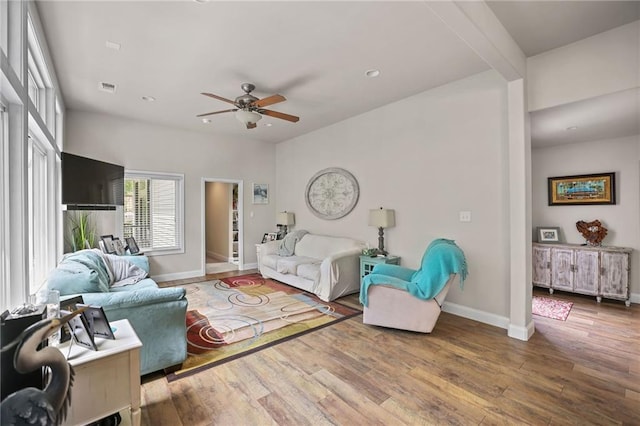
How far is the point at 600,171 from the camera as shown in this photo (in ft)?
14.4

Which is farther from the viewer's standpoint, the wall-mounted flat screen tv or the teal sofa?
the wall-mounted flat screen tv

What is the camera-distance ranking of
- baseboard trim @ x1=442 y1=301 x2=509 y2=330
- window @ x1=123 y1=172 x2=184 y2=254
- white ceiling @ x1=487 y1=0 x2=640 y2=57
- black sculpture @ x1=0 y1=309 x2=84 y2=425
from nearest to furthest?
black sculpture @ x1=0 y1=309 x2=84 y2=425
white ceiling @ x1=487 y1=0 x2=640 y2=57
baseboard trim @ x1=442 y1=301 x2=509 y2=330
window @ x1=123 y1=172 x2=184 y2=254

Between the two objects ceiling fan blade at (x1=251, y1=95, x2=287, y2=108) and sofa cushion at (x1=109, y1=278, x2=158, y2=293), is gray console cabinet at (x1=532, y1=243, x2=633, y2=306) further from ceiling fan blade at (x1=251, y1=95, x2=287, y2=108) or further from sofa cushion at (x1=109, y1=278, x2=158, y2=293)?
sofa cushion at (x1=109, y1=278, x2=158, y2=293)

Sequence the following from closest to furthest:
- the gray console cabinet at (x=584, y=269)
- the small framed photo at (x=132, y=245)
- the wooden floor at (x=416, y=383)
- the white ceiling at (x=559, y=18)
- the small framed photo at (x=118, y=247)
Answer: the wooden floor at (x=416, y=383)
the white ceiling at (x=559, y=18)
the gray console cabinet at (x=584, y=269)
the small framed photo at (x=118, y=247)
the small framed photo at (x=132, y=245)

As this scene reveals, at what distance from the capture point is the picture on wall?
14.1 ft

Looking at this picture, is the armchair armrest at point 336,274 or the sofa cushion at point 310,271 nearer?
the armchair armrest at point 336,274

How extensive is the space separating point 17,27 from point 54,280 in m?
1.67

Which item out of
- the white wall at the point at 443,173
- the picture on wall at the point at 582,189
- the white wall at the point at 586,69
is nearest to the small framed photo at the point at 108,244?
→ the white wall at the point at 443,173

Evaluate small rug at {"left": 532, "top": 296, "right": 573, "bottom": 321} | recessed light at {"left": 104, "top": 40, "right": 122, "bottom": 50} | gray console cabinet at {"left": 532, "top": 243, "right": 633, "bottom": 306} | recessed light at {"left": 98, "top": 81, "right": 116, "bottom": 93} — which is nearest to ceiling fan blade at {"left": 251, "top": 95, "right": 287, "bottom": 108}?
recessed light at {"left": 104, "top": 40, "right": 122, "bottom": 50}

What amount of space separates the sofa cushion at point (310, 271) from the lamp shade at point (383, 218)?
3.61 feet

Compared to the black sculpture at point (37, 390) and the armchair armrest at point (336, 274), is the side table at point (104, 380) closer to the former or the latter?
the black sculpture at point (37, 390)

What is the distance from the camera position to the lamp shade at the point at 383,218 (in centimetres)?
415

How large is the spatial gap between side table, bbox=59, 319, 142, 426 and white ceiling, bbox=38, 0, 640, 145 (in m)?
2.40

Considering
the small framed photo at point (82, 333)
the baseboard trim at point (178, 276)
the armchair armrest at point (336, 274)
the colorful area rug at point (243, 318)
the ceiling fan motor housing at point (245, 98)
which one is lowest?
the colorful area rug at point (243, 318)
